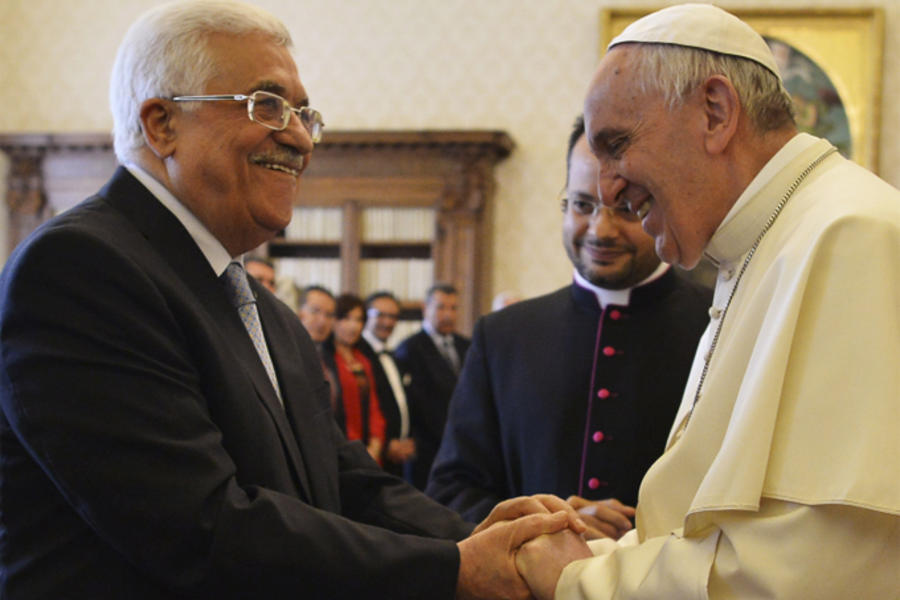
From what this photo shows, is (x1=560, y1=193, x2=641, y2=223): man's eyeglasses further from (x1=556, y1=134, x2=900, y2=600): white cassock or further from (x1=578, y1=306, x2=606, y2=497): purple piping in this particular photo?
(x1=556, y1=134, x2=900, y2=600): white cassock

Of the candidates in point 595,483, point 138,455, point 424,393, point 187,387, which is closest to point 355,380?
point 424,393

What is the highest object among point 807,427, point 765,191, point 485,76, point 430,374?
point 485,76

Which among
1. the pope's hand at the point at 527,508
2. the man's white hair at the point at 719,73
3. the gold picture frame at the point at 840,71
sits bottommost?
the pope's hand at the point at 527,508

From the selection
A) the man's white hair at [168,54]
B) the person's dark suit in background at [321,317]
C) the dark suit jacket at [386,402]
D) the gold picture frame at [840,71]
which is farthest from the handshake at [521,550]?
the gold picture frame at [840,71]

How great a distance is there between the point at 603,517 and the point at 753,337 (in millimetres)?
865

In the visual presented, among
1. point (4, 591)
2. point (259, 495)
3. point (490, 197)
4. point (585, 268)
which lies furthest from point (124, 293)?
point (490, 197)

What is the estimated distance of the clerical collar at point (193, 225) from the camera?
2013 millimetres

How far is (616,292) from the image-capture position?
2.75 m

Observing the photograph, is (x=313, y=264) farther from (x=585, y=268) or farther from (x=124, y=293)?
(x=124, y=293)

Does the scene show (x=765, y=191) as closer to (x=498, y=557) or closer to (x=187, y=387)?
(x=498, y=557)

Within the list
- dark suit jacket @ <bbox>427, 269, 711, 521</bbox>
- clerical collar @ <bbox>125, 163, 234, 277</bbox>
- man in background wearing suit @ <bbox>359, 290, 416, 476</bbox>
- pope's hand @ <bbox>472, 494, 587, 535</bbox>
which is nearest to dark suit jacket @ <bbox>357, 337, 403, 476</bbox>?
man in background wearing suit @ <bbox>359, 290, 416, 476</bbox>

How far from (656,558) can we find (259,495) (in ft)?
2.20

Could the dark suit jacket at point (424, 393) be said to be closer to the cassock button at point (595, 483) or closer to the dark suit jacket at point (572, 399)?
the dark suit jacket at point (572, 399)

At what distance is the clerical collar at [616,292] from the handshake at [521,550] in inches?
28.0
